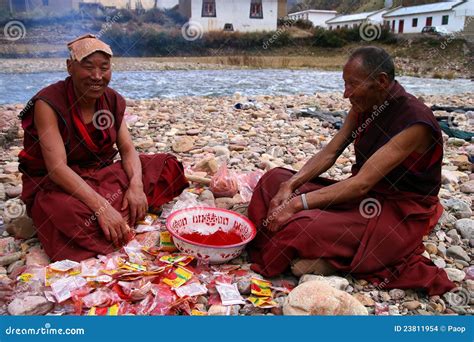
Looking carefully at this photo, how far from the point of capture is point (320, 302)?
5.88ft

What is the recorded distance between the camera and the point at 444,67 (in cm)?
2161

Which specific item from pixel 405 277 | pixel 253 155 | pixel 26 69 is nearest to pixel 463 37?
pixel 26 69

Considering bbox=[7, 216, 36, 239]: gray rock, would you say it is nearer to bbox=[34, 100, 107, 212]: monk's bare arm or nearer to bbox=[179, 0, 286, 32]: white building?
bbox=[34, 100, 107, 212]: monk's bare arm

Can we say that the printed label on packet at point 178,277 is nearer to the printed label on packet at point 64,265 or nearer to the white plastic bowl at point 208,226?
the white plastic bowl at point 208,226

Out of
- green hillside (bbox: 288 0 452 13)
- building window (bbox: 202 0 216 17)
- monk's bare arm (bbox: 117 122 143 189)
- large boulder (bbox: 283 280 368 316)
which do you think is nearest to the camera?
large boulder (bbox: 283 280 368 316)

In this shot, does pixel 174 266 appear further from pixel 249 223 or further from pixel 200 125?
pixel 200 125

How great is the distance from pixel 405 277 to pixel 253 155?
243cm

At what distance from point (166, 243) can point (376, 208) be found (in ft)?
3.88

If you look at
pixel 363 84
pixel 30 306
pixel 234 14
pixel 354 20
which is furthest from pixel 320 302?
pixel 354 20

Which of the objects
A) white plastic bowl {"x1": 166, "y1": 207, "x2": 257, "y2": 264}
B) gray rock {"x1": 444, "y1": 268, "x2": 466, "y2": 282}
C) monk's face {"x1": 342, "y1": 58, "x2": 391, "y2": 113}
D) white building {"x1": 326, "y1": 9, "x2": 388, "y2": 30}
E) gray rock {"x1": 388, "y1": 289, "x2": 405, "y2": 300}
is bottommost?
gray rock {"x1": 388, "y1": 289, "x2": 405, "y2": 300}

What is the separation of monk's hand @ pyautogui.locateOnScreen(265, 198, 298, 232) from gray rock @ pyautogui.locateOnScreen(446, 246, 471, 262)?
99 cm

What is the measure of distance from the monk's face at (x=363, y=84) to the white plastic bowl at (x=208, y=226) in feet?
2.98

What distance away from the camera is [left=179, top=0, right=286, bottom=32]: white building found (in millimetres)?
27000

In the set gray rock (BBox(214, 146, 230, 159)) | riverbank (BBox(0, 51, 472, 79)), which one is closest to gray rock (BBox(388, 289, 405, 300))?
gray rock (BBox(214, 146, 230, 159))
